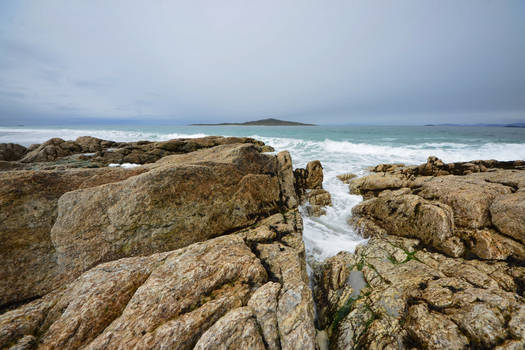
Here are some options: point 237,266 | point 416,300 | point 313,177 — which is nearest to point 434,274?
point 416,300

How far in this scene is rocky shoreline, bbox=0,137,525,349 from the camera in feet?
12.8

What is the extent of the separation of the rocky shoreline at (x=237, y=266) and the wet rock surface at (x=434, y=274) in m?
0.04

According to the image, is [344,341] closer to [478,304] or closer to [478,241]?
[478,304]

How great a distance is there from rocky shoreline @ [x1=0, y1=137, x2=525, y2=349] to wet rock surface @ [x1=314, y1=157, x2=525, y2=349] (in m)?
0.04

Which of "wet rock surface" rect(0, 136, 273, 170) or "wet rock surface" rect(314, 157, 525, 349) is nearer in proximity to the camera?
"wet rock surface" rect(314, 157, 525, 349)

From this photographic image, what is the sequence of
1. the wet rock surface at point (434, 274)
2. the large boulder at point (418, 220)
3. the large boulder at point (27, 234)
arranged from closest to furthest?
the wet rock surface at point (434, 274)
the large boulder at point (27, 234)
the large boulder at point (418, 220)

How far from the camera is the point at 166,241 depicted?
663cm

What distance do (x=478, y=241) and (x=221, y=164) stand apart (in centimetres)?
1106

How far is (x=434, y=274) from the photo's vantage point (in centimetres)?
620

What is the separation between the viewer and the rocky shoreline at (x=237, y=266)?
3906 mm

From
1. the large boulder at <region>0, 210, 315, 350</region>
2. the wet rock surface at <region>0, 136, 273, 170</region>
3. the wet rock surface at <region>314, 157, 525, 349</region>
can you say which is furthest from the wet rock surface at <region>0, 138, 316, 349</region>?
the wet rock surface at <region>0, 136, 273, 170</region>

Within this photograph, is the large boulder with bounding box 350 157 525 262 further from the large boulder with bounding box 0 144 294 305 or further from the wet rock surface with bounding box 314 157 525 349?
the large boulder with bounding box 0 144 294 305

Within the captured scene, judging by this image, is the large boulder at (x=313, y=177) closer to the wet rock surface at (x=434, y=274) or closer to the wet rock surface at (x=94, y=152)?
the wet rock surface at (x=434, y=274)

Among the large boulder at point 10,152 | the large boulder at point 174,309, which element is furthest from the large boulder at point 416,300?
the large boulder at point 10,152
